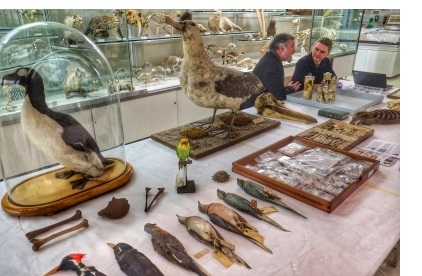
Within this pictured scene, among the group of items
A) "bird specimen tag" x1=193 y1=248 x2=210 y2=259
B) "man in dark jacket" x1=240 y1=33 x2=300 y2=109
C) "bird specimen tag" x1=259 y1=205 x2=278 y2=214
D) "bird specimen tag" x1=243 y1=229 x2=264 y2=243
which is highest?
"man in dark jacket" x1=240 y1=33 x2=300 y2=109

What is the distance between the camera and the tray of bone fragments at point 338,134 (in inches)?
52.0

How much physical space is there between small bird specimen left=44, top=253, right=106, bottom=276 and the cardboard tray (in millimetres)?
1552

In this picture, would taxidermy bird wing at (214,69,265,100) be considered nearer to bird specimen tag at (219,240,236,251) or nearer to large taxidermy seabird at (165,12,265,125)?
large taxidermy seabird at (165,12,265,125)

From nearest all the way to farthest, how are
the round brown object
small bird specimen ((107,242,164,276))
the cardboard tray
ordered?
small bird specimen ((107,242,164,276)) < the round brown object < the cardboard tray

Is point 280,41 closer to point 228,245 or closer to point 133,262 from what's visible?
point 228,245

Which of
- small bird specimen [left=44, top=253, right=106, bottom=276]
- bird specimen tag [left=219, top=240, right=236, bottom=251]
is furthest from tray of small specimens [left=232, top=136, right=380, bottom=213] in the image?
small bird specimen [left=44, top=253, right=106, bottom=276]

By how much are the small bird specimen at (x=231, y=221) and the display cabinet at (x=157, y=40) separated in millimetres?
642

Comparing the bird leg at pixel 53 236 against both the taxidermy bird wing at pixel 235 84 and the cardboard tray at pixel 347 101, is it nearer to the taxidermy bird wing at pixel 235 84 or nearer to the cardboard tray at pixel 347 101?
the taxidermy bird wing at pixel 235 84

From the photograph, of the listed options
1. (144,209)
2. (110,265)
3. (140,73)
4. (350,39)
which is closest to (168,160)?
(144,209)

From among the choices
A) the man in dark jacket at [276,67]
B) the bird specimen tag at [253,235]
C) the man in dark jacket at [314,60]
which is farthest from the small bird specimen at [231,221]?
the man in dark jacket at [314,60]

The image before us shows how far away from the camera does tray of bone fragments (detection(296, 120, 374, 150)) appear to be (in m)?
1.32

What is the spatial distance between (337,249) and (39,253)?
2.24 ft

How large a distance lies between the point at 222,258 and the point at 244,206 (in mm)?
197

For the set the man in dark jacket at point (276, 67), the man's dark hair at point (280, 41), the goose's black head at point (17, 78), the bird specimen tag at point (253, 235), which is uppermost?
the goose's black head at point (17, 78)
